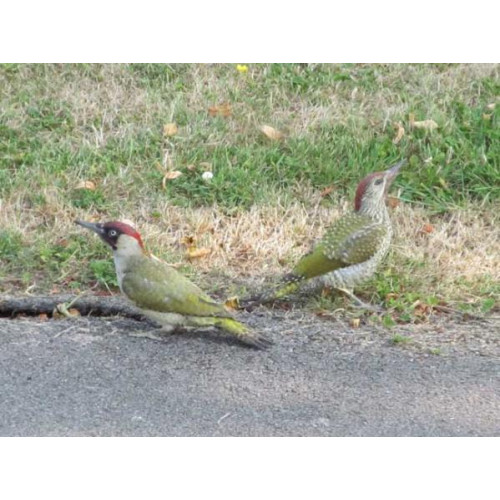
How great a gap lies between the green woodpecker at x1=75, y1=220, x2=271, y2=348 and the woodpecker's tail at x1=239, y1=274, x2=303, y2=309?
612 millimetres

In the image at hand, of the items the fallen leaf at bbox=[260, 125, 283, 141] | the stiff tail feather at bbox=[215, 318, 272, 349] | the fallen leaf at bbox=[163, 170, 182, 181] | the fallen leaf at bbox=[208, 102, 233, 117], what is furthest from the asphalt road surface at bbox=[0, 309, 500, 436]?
the fallen leaf at bbox=[208, 102, 233, 117]

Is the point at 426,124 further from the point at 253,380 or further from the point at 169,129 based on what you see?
the point at 253,380

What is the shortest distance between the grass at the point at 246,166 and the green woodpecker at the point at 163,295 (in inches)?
32.5

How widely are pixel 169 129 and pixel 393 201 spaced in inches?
83.4

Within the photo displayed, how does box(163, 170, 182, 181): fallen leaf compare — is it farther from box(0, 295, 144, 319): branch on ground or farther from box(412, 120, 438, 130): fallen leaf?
box(412, 120, 438, 130): fallen leaf

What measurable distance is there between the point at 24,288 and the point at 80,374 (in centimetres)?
146

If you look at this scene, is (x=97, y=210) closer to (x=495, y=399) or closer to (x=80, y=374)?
(x=80, y=374)

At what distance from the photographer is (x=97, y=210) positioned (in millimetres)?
9047

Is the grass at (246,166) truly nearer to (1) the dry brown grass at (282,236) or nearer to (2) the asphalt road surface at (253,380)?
(1) the dry brown grass at (282,236)

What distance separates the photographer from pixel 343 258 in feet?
25.3

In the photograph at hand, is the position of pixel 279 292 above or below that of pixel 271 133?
below

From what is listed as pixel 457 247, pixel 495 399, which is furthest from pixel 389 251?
pixel 495 399

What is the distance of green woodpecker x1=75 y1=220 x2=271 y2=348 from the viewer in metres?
7.09

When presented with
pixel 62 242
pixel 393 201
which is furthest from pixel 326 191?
pixel 62 242
